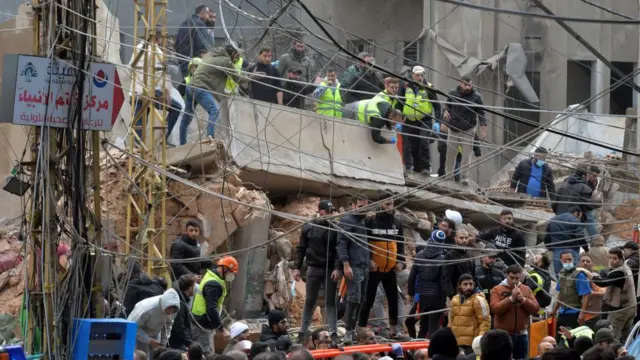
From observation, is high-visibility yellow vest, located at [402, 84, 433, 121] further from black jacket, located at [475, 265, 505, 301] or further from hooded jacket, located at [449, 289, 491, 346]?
hooded jacket, located at [449, 289, 491, 346]

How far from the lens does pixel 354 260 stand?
17797 mm

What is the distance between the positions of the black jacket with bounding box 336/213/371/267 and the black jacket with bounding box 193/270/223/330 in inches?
64.5

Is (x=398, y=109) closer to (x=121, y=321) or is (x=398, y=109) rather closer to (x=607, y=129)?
(x=607, y=129)

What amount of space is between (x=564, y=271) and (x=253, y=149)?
6.04 meters

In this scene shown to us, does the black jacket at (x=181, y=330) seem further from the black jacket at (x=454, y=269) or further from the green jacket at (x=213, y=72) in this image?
the green jacket at (x=213, y=72)

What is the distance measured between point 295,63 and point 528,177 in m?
5.11

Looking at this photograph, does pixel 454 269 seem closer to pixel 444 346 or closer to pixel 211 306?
pixel 211 306

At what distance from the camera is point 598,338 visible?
14570 mm

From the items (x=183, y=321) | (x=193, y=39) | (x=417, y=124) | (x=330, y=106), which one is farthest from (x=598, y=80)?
(x=183, y=321)

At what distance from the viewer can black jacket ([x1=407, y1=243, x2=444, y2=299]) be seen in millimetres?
18000

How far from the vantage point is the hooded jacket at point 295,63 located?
23172mm

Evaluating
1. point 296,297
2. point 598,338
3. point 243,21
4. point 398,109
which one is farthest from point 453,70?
point 598,338

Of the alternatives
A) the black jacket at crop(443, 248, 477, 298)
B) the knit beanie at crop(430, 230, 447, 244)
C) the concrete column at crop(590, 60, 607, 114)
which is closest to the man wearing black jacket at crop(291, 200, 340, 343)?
the knit beanie at crop(430, 230, 447, 244)

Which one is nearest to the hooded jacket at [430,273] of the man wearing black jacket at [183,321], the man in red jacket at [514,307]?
the man in red jacket at [514,307]
